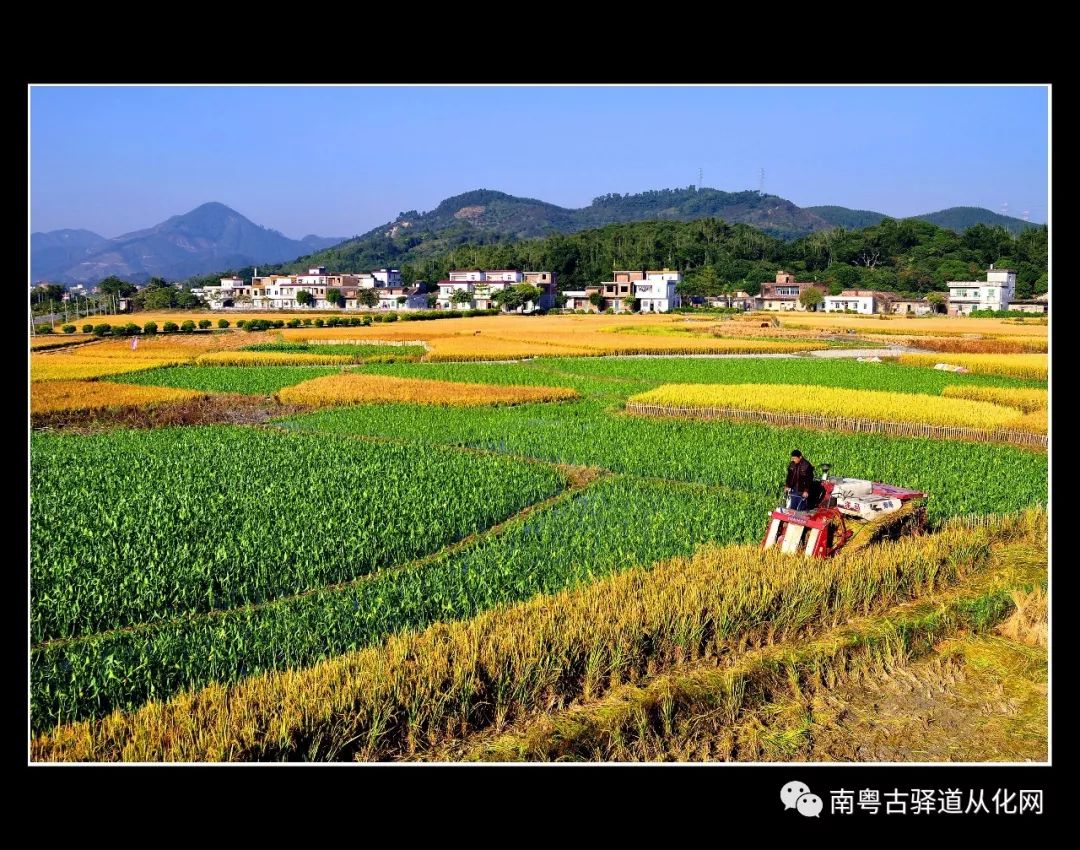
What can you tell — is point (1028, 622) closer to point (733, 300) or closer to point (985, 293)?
point (985, 293)

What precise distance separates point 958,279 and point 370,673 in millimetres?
49584

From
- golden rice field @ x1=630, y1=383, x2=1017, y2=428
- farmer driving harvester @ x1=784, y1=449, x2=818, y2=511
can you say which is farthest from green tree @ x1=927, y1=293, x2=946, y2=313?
farmer driving harvester @ x1=784, y1=449, x2=818, y2=511

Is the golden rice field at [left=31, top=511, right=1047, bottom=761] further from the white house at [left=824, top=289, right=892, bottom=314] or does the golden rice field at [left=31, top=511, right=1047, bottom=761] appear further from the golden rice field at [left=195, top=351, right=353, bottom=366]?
the white house at [left=824, top=289, right=892, bottom=314]

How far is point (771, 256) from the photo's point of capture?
76.7 metres

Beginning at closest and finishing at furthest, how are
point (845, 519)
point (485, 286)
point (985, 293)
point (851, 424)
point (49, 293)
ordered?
point (845, 519) < point (851, 424) < point (49, 293) < point (985, 293) < point (485, 286)

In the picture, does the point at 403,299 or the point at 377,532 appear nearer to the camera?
the point at 377,532

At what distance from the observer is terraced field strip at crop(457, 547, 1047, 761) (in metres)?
4.70

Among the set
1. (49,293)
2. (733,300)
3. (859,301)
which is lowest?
(859,301)

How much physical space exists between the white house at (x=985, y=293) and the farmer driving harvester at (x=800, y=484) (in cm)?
4042

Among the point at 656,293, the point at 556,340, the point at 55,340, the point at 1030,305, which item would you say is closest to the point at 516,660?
the point at 556,340

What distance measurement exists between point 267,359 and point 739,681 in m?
24.0

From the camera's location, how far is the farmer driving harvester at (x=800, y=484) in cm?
699

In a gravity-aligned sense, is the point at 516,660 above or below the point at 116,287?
below
